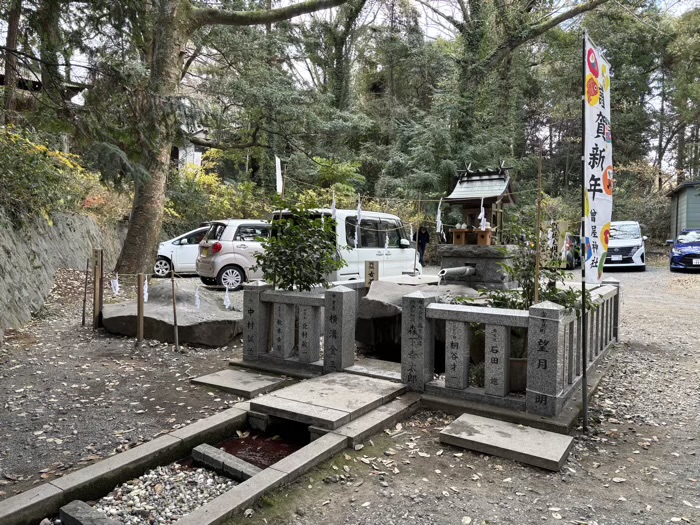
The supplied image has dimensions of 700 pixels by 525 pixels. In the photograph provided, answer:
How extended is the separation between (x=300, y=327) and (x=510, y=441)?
8.07 ft

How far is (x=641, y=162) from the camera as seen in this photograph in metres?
24.5

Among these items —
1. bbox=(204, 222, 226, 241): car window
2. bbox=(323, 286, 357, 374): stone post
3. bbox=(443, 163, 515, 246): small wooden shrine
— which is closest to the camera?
bbox=(323, 286, 357, 374): stone post

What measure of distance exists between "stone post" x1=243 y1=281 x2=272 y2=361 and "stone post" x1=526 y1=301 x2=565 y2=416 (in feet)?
9.26

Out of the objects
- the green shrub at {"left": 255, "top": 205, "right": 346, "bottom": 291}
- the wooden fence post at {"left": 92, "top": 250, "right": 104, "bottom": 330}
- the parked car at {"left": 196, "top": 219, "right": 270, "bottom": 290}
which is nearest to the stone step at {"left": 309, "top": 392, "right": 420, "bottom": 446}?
the green shrub at {"left": 255, "top": 205, "right": 346, "bottom": 291}

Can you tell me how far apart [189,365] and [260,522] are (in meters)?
3.35

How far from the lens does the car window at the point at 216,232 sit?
11.6 m

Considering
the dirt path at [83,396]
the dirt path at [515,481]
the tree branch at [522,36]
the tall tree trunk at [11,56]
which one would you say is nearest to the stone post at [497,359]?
the dirt path at [515,481]

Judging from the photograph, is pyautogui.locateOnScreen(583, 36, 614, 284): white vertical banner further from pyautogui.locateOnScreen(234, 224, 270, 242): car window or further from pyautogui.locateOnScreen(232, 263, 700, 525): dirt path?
pyautogui.locateOnScreen(234, 224, 270, 242): car window

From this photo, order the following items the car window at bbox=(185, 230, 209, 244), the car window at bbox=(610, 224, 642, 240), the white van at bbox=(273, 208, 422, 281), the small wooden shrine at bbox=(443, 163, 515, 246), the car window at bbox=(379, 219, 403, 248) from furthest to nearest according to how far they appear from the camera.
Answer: the car window at bbox=(610, 224, 642, 240) < the car window at bbox=(185, 230, 209, 244) < the car window at bbox=(379, 219, 403, 248) < the white van at bbox=(273, 208, 422, 281) < the small wooden shrine at bbox=(443, 163, 515, 246)

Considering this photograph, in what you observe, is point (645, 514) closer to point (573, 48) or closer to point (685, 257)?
point (685, 257)

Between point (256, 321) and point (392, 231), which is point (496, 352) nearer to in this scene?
point (256, 321)

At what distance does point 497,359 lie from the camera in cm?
406

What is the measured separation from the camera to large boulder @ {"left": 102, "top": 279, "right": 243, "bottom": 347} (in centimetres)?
638

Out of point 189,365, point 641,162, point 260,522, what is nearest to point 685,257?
point 641,162
